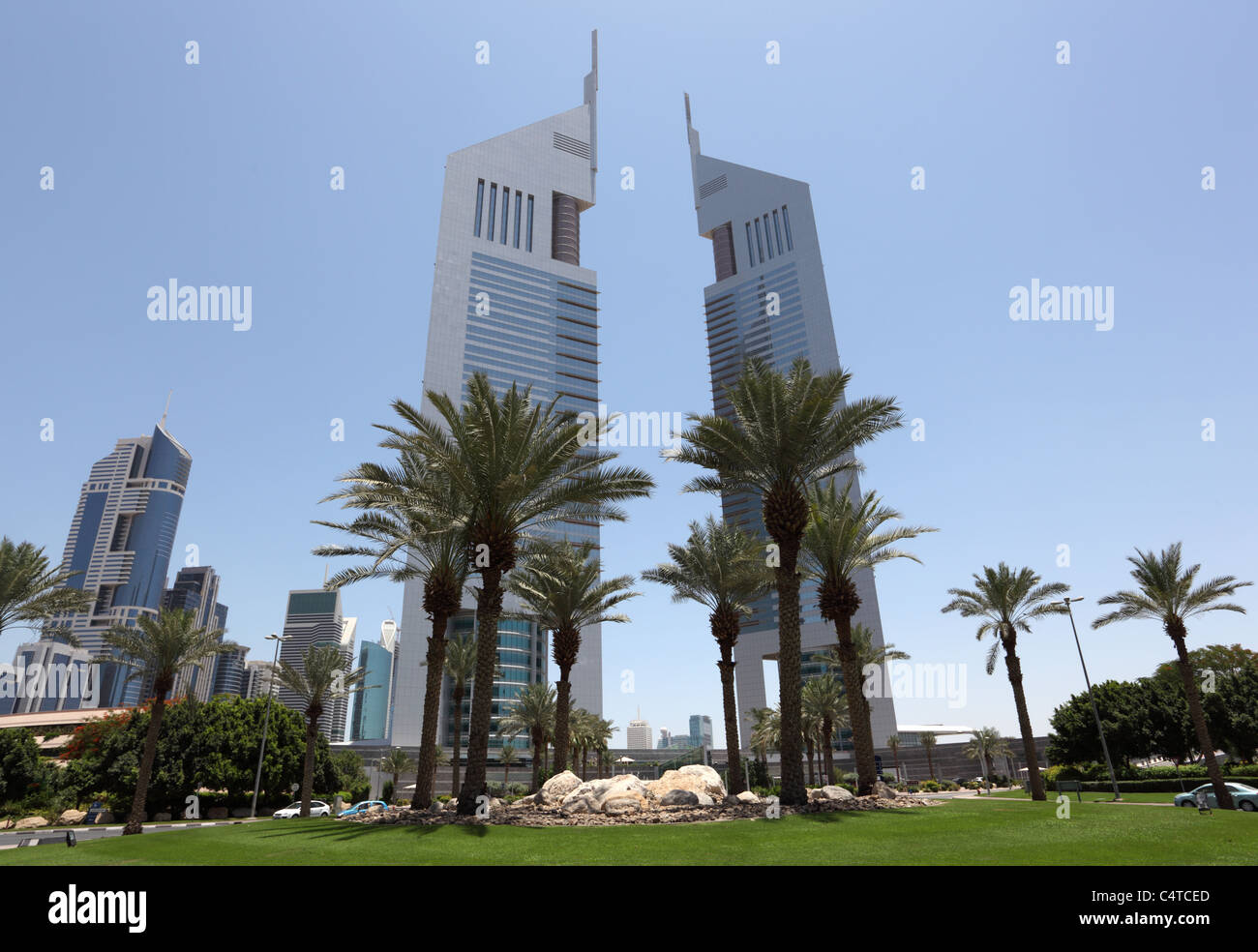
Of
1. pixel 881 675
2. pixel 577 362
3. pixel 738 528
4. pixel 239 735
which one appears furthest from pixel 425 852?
pixel 577 362

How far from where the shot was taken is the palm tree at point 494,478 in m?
20.6

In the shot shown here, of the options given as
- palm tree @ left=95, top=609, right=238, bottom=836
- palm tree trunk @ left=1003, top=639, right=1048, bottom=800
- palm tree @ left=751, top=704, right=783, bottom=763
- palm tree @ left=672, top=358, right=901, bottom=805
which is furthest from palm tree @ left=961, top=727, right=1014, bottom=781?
palm tree @ left=95, top=609, right=238, bottom=836

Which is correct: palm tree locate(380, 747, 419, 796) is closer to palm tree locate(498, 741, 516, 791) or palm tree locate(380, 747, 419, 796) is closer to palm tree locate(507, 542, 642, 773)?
palm tree locate(498, 741, 516, 791)

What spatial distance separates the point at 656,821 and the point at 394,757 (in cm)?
6524

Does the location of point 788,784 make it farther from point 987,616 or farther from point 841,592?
point 987,616

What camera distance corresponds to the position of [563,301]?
135 metres

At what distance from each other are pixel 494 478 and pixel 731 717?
57.6 feet

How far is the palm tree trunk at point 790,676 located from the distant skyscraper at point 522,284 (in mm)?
86411

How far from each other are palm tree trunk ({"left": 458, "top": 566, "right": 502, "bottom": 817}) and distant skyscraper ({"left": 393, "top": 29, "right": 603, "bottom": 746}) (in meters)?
84.1

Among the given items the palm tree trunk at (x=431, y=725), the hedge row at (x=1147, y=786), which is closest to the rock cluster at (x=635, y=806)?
the palm tree trunk at (x=431, y=725)

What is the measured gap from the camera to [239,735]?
45.6 m

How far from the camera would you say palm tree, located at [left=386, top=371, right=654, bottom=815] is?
67.7ft

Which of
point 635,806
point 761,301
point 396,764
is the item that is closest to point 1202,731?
point 635,806

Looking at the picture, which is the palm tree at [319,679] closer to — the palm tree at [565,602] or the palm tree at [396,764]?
the palm tree at [565,602]
